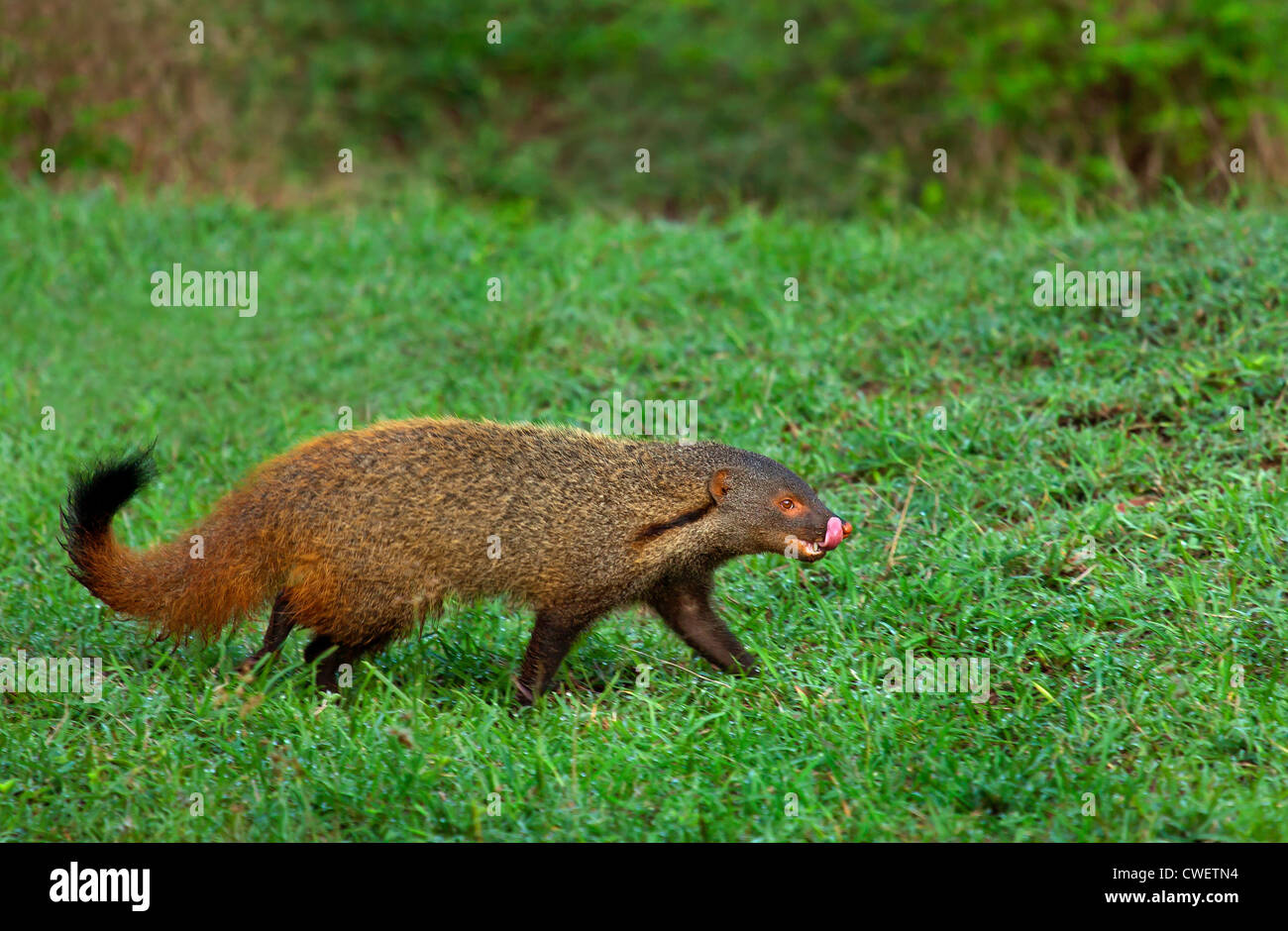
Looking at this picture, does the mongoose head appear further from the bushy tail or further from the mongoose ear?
the bushy tail

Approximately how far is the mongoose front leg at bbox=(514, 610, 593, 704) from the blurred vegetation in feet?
16.0

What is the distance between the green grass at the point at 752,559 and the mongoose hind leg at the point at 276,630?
0.27 ft

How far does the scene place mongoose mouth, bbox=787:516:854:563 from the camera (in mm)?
4266

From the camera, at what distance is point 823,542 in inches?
169

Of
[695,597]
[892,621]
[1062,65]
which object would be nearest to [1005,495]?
[892,621]

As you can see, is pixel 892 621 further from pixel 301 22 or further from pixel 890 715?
pixel 301 22

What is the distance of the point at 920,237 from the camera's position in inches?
327

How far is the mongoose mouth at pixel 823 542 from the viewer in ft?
14.0
